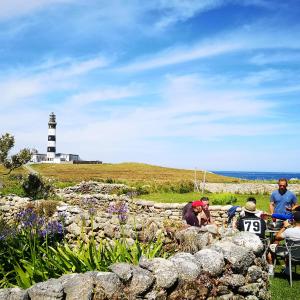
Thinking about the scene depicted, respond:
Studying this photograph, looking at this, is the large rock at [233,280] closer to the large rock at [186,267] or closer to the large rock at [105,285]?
the large rock at [186,267]

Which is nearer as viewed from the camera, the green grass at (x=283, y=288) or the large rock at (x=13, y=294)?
the large rock at (x=13, y=294)

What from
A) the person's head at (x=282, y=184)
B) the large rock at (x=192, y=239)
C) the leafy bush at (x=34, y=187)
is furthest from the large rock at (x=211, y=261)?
the leafy bush at (x=34, y=187)

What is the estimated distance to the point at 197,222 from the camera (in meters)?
10.4

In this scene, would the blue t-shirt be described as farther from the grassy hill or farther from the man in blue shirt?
the grassy hill

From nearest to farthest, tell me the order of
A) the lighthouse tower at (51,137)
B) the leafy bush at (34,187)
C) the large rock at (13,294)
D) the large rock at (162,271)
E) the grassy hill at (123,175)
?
the large rock at (13,294) < the large rock at (162,271) < the leafy bush at (34,187) < the grassy hill at (123,175) < the lighthouse tower at (51,137)

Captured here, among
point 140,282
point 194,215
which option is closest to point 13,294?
point 140,282

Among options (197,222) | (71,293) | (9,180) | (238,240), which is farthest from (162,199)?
(71,293)

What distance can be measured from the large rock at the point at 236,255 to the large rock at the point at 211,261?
151mm

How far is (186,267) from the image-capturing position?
5.46 m

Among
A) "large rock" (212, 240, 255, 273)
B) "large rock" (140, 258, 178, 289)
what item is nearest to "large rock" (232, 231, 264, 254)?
"large rock" (212, 240, 255, 273)

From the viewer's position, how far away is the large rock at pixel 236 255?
20.1 feet

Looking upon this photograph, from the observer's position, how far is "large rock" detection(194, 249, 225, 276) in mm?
5773

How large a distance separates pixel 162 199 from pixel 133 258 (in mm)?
19834

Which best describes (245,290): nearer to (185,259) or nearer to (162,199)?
(185,259)
